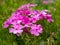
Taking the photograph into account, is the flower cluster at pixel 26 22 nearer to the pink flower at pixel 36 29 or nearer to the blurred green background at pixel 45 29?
the pink flower at pixel 36 29

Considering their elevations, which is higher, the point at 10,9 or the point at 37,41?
the point at 10,9

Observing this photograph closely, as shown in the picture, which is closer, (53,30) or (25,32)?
(25,32)

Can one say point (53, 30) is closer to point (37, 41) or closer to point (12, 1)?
point (37, 41)

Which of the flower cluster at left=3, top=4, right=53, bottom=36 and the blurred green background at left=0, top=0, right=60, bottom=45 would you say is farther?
the blurred green background at left=0, top=0, right=60, bottom=45

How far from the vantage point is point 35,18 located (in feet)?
8.80

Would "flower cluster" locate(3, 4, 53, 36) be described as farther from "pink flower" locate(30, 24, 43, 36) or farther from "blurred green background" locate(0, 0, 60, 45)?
"blurred green background" locate(0, 0, 60, 45)

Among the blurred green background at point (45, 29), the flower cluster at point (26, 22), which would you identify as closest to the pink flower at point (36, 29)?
the flower cluster at point (26, 22)

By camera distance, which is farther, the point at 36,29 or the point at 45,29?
the point at 45,29

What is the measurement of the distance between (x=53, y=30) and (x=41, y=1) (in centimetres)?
95

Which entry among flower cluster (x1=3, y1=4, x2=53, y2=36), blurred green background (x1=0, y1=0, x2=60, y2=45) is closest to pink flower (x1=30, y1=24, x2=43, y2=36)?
flower cluster (x1=3, y1=4, x2=53, y2=36)

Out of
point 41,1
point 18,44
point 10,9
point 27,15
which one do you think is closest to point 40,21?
point 27,15

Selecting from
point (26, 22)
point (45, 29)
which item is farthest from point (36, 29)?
point (45, 29)

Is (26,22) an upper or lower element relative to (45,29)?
upper

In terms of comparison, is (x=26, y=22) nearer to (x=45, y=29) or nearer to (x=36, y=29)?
(x=36, y=29)
